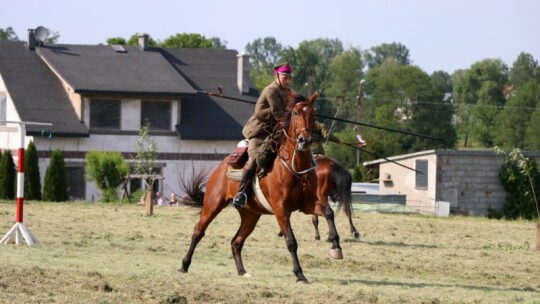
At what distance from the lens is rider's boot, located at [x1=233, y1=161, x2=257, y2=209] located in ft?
51.0

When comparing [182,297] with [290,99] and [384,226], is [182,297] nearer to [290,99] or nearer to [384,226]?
[290,99]

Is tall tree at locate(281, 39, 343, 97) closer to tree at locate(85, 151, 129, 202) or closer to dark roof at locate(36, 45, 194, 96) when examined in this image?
dark roof at locate(36, 45, 194, 96)

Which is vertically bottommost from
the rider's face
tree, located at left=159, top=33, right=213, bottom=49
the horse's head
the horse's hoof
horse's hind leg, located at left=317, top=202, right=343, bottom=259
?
the horse's hoof

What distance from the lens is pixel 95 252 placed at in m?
18.7

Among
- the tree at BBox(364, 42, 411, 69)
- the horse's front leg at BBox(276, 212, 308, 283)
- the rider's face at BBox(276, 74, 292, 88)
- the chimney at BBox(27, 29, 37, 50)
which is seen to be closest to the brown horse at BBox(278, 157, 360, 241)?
the rider's face at BBox(276, 74, 292, 88)

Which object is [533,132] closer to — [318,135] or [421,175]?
[421,175]

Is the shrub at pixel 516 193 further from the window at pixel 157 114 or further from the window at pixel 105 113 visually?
the window at pixel 105 113

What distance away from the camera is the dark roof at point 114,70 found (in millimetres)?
51875

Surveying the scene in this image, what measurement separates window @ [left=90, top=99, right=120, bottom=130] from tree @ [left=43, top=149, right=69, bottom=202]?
7468mm

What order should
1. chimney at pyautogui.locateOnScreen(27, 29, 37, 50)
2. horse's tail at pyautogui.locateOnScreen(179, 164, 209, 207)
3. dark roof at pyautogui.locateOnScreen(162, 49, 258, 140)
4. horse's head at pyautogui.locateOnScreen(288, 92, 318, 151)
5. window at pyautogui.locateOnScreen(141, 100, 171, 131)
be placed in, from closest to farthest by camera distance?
horse's head at pyautogui.locateOnScreen(288, 92, 318, 151)
horse's tail at pyautogui.locateOnScreen(179, 164, 209, 207)
window at pyautogui.locateOnScreen(141, 100, 171, 131)
dark roof at pyautogui.locateOnScreen(162, 49, 258, 140)
chimney at pyautogui.locateOnScreen(27, 29, 37, 50)

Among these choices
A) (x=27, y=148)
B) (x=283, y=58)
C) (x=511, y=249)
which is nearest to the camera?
(x=511, y=249)

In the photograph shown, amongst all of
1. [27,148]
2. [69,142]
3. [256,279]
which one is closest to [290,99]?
[256,279]

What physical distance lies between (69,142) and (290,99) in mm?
37694

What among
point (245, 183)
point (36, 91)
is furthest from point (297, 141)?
point (36, 91)
